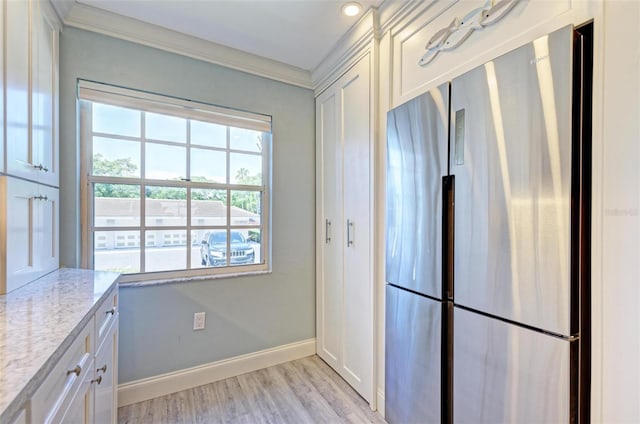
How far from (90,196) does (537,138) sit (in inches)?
96.9

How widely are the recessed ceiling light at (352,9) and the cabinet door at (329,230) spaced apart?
1.90 ft

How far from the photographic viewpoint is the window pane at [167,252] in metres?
2.05

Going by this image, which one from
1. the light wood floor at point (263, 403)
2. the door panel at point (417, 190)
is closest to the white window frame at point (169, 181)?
the light wood floor at point (263, 403)

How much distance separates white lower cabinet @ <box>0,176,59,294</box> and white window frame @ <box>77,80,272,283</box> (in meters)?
0.23

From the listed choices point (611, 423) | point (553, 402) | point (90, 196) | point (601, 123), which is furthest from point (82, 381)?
point (601, 123)

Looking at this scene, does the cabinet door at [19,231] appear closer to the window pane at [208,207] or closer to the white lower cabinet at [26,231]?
the white lower cabinet at [26,231]

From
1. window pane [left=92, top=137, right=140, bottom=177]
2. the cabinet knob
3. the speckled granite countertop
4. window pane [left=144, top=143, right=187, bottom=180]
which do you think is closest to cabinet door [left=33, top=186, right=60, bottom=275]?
the speckled granite countertop

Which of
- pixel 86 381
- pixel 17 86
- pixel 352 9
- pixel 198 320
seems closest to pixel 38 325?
pixel 86 381

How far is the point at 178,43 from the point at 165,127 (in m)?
0.61

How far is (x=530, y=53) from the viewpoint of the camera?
3.36ft

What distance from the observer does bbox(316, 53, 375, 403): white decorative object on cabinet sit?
1934 millimetres

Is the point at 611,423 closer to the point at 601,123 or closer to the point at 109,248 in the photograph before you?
the point at 601,123

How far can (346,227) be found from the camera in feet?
7.07

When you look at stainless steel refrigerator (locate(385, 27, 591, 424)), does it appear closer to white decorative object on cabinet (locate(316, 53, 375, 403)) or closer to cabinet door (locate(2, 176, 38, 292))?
white decorative object on cabinet (locate(316, 53, 375, 403))
